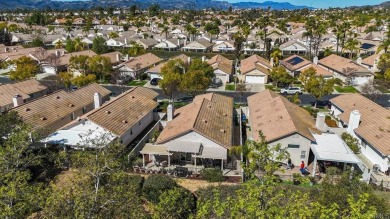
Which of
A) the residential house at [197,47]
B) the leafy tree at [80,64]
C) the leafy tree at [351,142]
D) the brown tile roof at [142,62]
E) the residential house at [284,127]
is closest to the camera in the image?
the residential house at [284,127]

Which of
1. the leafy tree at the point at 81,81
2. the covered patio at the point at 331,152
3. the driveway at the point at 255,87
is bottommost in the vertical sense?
the driveway at the point at 255,87

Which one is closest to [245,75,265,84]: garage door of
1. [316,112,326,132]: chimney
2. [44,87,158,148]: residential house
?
[44,87,158,148]: residential house

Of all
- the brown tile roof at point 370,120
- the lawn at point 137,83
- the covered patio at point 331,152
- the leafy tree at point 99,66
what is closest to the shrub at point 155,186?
the covered patio at point 331,152

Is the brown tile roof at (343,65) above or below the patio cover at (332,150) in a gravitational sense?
above

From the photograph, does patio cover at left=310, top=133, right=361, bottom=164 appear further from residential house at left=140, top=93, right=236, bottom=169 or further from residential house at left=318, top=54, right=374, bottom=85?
residential house at left=318, top=54, right=374, bottom=85

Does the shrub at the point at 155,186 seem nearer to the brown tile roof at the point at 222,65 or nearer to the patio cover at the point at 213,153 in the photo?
the patio cover at the point at 213,153

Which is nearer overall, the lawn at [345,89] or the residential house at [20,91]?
the residential house at [20,91]

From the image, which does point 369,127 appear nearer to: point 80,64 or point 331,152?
point 331,152

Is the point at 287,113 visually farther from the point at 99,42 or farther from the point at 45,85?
the point at 99,42
